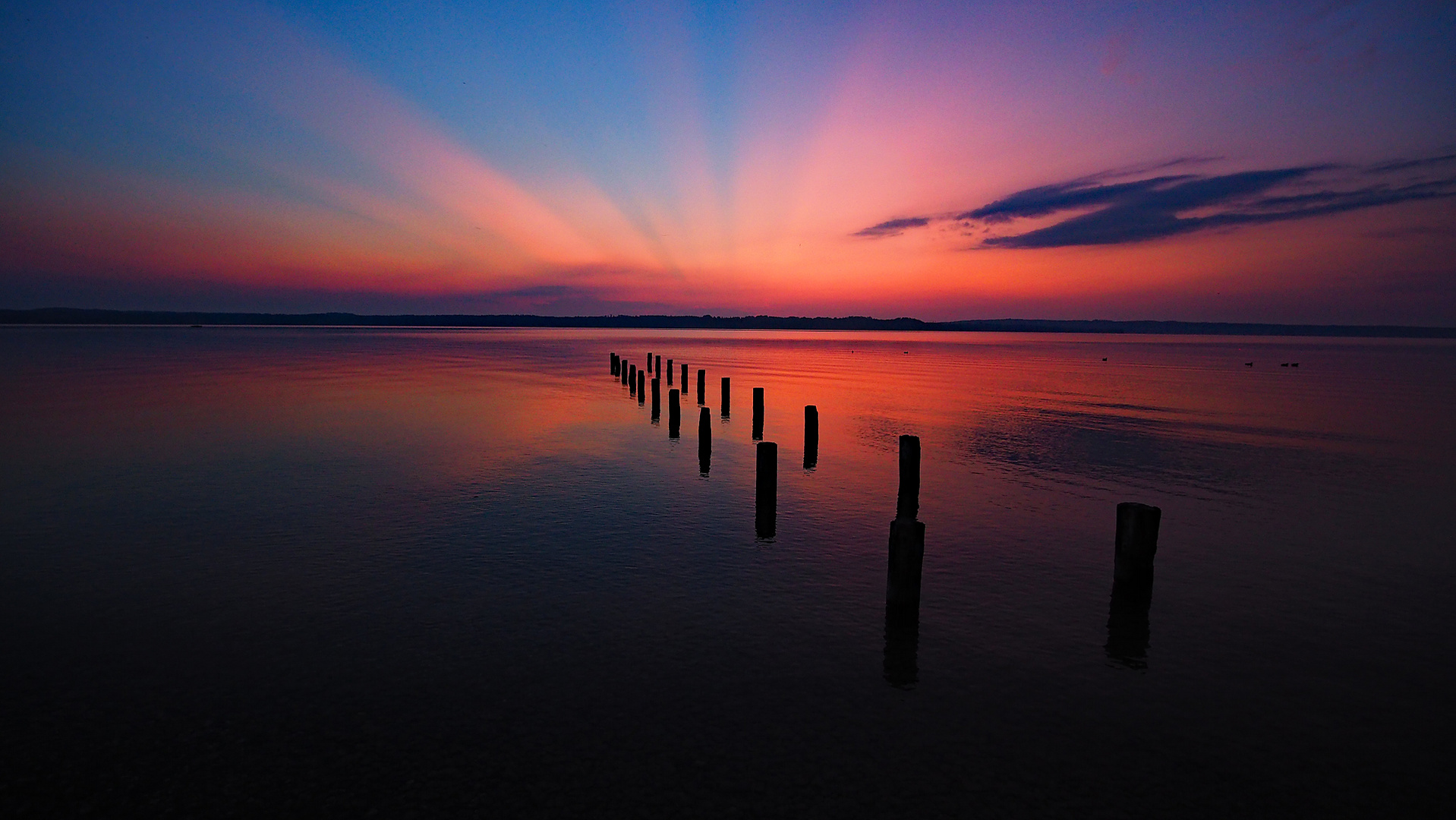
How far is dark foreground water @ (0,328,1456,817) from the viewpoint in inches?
231

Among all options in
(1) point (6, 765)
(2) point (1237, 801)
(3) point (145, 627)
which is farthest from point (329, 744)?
(2) point (1237, 801)

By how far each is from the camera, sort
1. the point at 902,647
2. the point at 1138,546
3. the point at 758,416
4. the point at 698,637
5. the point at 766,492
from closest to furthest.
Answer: the point at 902,647
the point at 698,637
the point at 1138,546
the point at 766,492
the point at 758,416

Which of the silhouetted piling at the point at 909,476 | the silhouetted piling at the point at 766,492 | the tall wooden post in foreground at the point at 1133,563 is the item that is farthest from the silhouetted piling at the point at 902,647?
the silhouetted piling at the point at 909,476

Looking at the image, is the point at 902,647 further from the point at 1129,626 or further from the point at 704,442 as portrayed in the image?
the point at 704,442

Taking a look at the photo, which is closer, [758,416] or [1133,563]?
[1133,563]

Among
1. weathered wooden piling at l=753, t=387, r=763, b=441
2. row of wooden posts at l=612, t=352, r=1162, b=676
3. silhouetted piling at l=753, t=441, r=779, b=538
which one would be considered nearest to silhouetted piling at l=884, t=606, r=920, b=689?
row of wooden posts at l=612, t=352, r=1162, b=676

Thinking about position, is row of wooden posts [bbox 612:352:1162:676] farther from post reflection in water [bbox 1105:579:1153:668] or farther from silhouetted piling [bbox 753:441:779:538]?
silhouetted piling [bbox 753:441:779:538]

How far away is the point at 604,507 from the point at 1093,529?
874cm

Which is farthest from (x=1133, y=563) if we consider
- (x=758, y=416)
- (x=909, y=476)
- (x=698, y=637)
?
(x=758, y=416)

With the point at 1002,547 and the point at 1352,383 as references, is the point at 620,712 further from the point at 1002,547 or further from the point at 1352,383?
the point at 1352,383

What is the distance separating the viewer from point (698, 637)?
28.0ft

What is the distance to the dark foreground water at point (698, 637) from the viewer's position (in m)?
5.88

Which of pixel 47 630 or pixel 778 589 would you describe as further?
pixel 778 589

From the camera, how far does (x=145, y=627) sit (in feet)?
27.9
